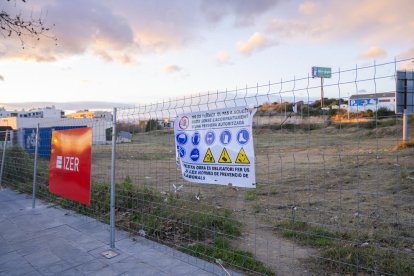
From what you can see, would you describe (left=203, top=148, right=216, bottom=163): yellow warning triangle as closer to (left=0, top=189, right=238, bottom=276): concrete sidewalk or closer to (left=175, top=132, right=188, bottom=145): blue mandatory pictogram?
(left=175, top=132, right=188, bottom=145): blue mandatory pictogram

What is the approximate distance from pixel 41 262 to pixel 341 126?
415 centimetres

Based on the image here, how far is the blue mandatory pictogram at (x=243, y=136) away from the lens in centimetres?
373

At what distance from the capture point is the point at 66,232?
234 inches

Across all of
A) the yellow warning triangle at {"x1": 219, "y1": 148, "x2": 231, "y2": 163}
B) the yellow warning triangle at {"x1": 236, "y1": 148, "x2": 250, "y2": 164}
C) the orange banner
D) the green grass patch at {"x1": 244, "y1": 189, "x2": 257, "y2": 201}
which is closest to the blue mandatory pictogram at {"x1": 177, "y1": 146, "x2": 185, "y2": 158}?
the yellow warning triangle at {"x1": 219, "y1": 148, "x2": 231, "y2": 163}

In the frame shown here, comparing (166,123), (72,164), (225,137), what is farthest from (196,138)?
(72,164)

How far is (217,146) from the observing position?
4.05m

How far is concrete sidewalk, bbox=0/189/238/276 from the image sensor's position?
170 inches

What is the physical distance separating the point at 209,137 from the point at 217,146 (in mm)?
177


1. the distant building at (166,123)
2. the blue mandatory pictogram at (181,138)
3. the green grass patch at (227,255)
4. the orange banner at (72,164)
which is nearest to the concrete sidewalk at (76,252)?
the green grass patch at (227,255)

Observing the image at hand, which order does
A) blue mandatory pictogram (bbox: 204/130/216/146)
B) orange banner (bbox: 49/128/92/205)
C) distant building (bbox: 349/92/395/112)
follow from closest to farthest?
distant building (bbox: 349/92/395/112) < blue mandatory pictogram (bbox: 204/130/216/146) < orange banner (bbox: 49/128/92/205)

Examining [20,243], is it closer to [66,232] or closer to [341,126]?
[66,232]

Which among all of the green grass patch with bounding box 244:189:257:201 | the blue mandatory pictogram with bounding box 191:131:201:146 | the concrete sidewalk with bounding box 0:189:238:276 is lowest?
the concrete sidewalk with bounding box 0:189:238:276

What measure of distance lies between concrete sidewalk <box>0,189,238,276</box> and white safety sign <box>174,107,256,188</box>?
3.78 ft

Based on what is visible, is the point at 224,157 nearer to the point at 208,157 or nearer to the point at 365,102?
the point at 208,157
